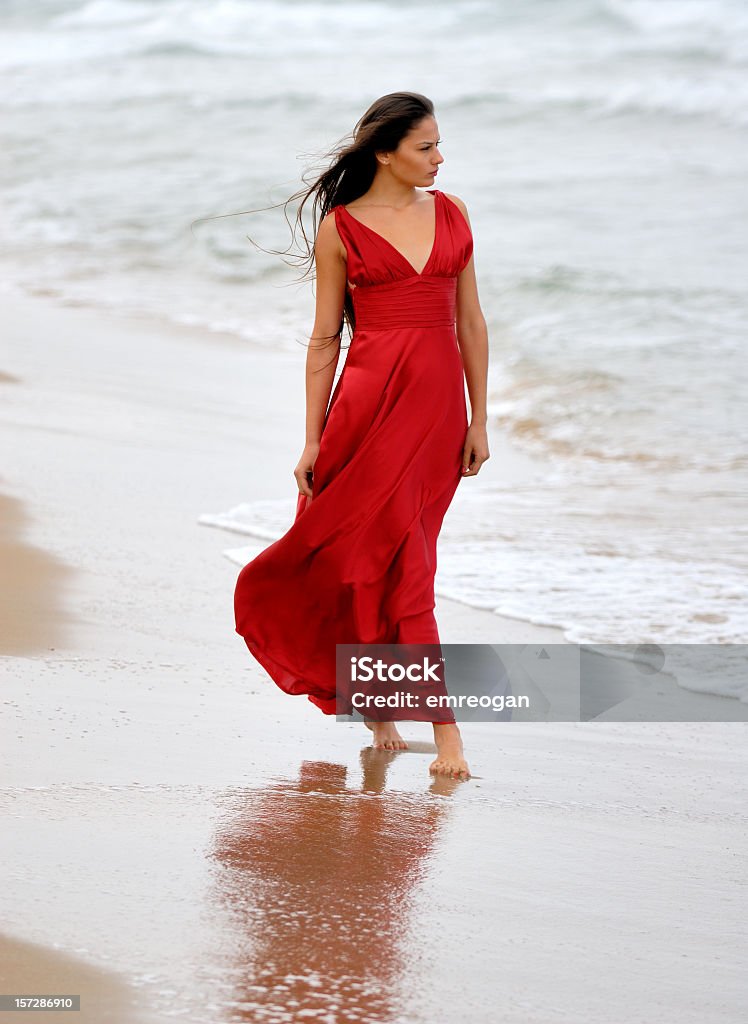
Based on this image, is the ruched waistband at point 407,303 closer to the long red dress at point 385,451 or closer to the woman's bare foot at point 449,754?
the long red dress at point 385,451

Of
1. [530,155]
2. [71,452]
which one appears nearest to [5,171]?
[530,155]

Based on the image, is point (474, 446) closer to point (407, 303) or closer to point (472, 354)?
point (472, 354)

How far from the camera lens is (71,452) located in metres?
6.55

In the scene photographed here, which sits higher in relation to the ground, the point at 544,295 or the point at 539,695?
the point at 544,295

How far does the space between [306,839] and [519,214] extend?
45.1ft

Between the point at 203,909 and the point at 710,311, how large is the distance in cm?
1003

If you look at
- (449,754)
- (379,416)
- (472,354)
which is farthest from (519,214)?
(449,754)

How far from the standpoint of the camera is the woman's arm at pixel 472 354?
3545 mm

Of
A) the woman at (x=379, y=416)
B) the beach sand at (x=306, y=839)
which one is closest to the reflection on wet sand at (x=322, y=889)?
the beach sand at (x=306, y=839)

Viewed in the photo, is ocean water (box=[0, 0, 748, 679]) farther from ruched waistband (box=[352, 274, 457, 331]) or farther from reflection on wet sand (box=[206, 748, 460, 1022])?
reflection on wet sand (box=[206, 748, 460, 1022])

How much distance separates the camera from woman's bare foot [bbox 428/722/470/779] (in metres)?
3.35

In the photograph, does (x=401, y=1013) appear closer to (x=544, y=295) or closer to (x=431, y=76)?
(x=544, y=295)

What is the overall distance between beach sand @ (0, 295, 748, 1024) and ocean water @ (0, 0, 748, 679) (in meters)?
1.10

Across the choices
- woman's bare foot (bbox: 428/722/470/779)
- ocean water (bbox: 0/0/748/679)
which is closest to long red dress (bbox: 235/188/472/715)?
woman's bare foot (bbox: 428/722/470/779)
